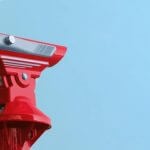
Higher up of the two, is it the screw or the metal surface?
the metal surface

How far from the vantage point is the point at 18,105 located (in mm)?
762

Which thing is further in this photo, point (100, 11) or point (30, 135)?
point (100, 11)

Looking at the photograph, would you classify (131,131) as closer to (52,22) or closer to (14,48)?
(52,22)

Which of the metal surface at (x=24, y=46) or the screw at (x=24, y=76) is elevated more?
the metal surface at (x=24, y=46)

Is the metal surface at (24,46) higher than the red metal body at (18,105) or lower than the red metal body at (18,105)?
higher

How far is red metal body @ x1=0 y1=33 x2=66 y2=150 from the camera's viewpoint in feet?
2.46

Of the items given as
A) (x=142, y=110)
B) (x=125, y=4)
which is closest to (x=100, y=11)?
(x=125, y=4)

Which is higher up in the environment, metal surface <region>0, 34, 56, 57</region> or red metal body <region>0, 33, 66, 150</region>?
metal surface <region>0, 34, 56, 57</region>

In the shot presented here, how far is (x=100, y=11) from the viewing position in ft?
4.55

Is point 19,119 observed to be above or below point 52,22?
below

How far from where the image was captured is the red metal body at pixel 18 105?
29.6 inches

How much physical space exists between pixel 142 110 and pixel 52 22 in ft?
1.29

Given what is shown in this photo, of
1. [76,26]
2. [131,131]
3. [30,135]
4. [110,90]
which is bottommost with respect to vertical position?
[30,135]

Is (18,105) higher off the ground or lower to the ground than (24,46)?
lower
